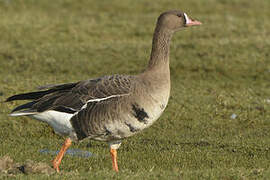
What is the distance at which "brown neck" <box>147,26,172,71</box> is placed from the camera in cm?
1073

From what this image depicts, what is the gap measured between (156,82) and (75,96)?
157 centimetres

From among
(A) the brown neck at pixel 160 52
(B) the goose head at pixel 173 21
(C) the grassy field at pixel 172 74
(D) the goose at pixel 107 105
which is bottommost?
(C) the grassy field at pixel 172 74

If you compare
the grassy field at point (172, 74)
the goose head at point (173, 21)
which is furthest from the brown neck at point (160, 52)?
the grassy field at point (172, 74)

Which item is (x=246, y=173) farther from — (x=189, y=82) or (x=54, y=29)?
(x=54, y=29)

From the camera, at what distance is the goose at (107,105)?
10.0 m

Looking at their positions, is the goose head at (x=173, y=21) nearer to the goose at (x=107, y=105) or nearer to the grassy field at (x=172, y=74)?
the goose at (x=107, y=105)

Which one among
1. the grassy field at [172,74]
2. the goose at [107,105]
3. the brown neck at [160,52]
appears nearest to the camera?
the goose at [107,105]

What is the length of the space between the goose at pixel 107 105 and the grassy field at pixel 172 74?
30.0 inches

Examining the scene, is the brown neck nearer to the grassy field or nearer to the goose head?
the goose head

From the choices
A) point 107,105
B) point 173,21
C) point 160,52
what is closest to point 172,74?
point 173,21

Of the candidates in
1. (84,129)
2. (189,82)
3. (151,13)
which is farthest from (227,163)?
(151,13)

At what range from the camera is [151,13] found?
3762 cm

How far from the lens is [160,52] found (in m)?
10.9

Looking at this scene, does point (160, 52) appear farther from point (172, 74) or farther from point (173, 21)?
point (172, 74)
